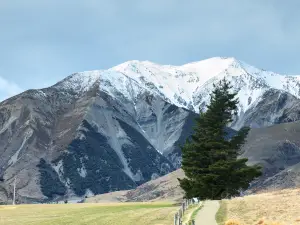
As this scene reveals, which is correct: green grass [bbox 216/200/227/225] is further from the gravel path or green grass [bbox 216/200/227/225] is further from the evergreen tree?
the evergreen tree

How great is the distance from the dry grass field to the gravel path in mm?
479

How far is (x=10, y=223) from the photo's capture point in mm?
49219

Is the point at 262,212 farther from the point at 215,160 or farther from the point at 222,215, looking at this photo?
the point at 215,160

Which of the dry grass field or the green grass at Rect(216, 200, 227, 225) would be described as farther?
the green grass at Rect(216, 200, 227, 225)

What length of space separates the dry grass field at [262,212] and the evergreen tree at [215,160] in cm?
1229

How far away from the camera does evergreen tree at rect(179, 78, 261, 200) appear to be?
2165 inches

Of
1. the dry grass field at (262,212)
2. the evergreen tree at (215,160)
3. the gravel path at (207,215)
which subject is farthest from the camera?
the evergreen tree at (215,160)

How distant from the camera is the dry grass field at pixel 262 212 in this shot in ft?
97.4

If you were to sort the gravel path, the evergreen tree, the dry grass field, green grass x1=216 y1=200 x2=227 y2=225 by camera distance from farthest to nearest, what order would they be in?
1. the evergreen tree
2. green grass x1=216 y1=200 x2=227 y2=225
3. the gravel path
4. the dry grass field

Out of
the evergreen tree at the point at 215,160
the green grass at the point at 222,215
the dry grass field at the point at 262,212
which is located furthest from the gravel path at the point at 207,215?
the evergreen tree at the point at 215,160

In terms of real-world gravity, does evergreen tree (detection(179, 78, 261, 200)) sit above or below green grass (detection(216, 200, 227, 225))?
above

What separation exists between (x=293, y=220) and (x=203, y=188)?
85.9 ft

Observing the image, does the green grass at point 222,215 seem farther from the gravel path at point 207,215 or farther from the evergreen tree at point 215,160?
the evergreen tree at point 215,160

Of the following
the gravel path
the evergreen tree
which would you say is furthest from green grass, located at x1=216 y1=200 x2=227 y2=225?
the evergreen tree
